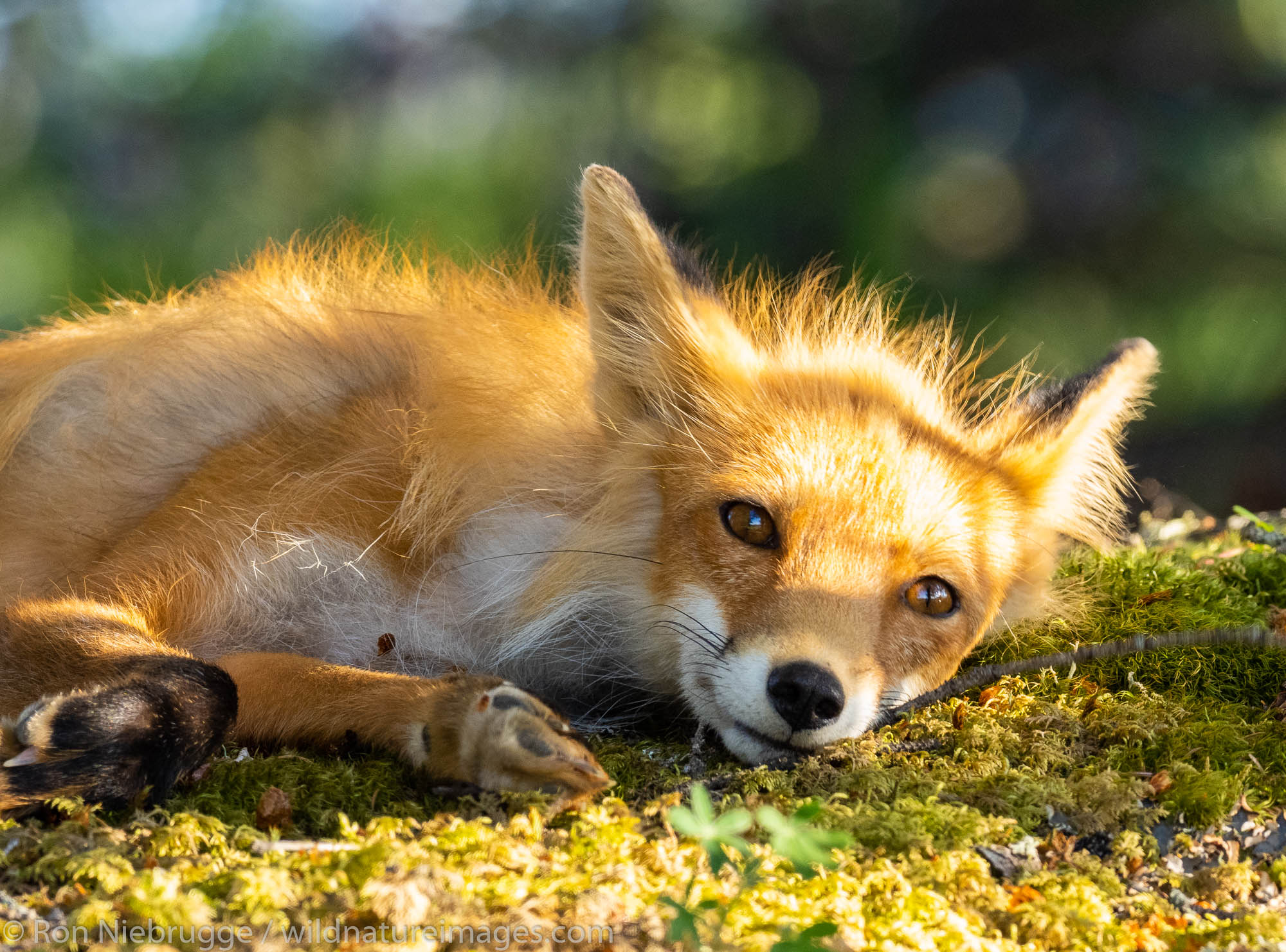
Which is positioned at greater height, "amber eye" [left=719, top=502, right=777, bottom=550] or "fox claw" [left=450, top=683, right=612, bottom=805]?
"amber eye" [left=719, top=502, right=777, bottom=550]

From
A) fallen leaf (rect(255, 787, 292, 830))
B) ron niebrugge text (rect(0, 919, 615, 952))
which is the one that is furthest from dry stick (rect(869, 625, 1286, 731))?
fallen leaf (rect(255, 787, 292, 830))

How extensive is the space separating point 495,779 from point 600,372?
1.50m

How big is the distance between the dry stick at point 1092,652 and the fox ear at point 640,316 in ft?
3.59

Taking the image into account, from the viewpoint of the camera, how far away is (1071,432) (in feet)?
11.3

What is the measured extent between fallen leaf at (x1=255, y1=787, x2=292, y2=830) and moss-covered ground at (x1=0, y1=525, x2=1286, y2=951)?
39 mm

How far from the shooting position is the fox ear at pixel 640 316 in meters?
3.18

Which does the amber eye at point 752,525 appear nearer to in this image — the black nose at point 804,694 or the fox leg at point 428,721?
the black nose at point 804,694

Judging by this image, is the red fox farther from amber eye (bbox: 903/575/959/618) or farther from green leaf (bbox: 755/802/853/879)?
green leaf (bbox: 755/802/853/879)

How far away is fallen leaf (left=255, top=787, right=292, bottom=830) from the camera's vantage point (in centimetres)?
219

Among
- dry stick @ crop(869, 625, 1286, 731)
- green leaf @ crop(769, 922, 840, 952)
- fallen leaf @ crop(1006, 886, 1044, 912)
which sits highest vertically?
dry stick @ crop(869, 625, 1286, 731)

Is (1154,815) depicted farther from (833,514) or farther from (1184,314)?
(1184,314)

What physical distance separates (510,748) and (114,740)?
0.86 m

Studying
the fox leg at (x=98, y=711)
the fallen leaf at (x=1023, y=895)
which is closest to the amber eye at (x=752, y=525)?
the fallen leaf at (x=1023, y=895)

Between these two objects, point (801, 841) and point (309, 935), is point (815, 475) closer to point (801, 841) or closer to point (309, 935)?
point (801, 841)
